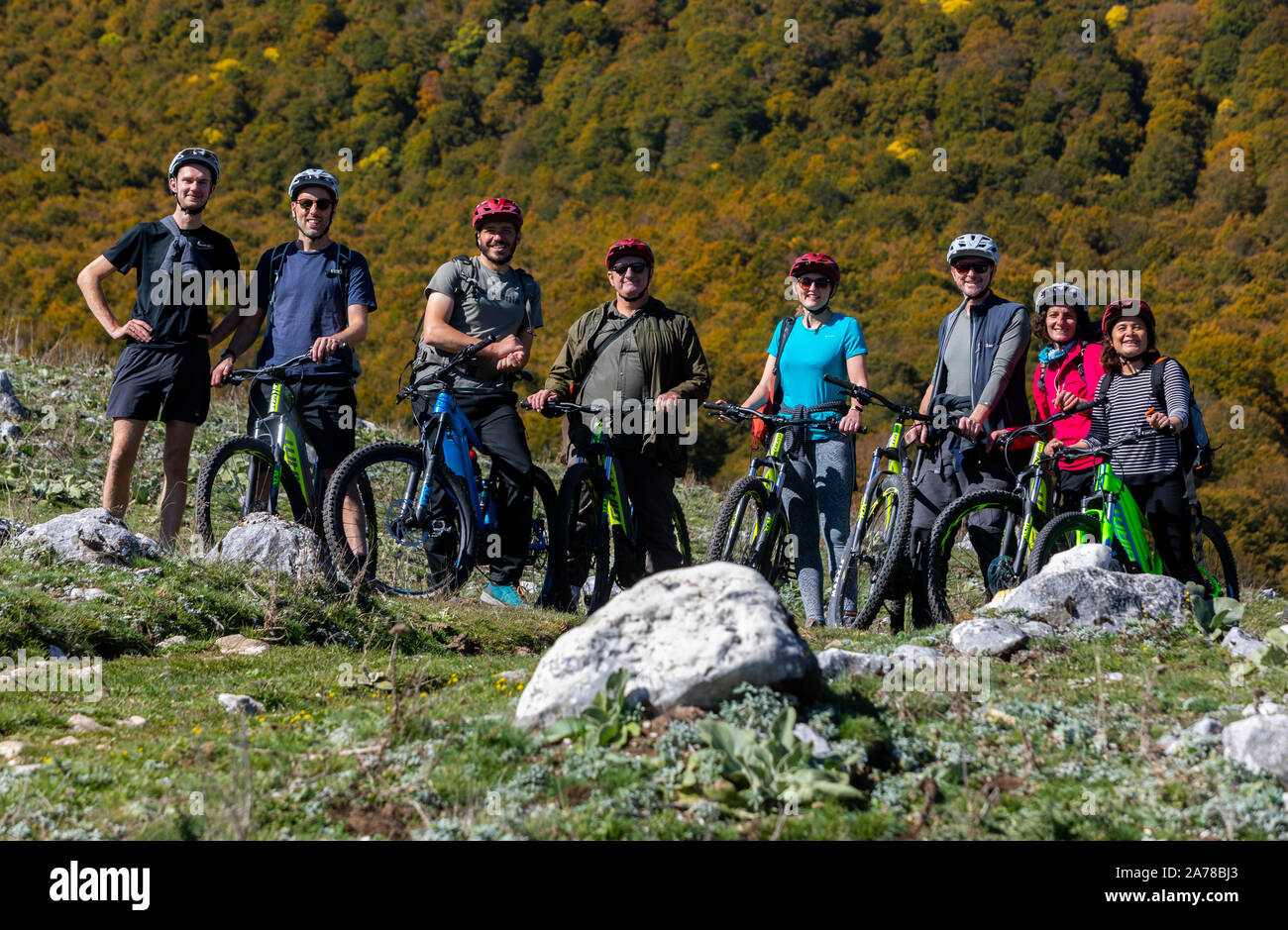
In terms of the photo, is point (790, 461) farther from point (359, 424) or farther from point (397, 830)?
point (359, 424)

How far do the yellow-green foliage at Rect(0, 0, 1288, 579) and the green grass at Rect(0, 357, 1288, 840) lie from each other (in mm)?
30190

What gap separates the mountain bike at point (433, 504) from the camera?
20.0 ft

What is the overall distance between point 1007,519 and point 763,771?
3593 millimetres

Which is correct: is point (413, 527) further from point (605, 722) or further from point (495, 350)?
point (605, 722)

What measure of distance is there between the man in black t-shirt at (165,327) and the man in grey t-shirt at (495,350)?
1.16 metres

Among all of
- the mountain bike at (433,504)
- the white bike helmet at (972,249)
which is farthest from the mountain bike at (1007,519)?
the mountain bike at (433,504)

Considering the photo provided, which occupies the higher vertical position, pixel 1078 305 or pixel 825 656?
Answer: pixel 1078 305

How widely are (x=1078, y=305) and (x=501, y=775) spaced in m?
5.24

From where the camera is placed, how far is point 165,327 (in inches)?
252

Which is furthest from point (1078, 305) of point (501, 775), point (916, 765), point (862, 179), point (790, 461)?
point (862, 179)

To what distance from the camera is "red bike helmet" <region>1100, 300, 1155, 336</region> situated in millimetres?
6789

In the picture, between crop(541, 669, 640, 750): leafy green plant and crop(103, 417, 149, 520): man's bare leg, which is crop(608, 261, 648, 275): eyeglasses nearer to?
crop(103, 417, 149, 520): man's bare leg

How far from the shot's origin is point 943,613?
630 centimetres

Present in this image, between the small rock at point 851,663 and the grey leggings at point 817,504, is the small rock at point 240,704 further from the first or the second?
the grey leggings at point 817,504
